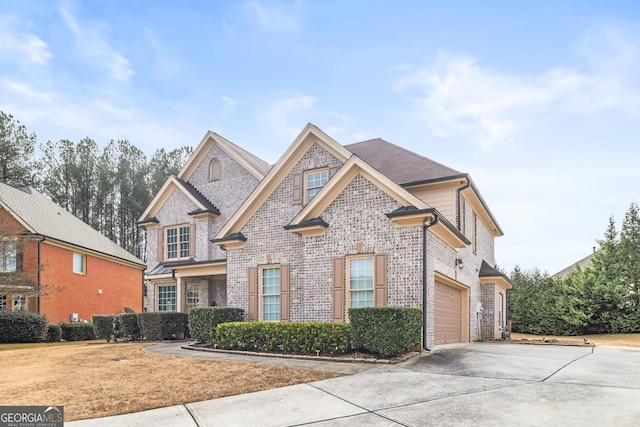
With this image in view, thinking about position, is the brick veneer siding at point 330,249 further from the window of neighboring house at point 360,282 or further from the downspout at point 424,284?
the window of neighboring house at point 360,282

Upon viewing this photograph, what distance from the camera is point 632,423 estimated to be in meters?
6.08

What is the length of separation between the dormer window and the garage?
1233cm

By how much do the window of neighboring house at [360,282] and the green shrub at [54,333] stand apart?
16109 mm

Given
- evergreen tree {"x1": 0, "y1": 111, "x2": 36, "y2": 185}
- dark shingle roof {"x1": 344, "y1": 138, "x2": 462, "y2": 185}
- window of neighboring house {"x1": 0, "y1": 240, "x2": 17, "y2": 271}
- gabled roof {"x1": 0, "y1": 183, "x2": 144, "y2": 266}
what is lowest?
window of neighboring house {"x1": 0, "y1": 240, "x2": 17, "y2": 271}

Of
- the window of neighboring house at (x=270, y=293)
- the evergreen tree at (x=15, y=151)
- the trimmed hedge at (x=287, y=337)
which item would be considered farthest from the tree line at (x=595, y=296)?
the evergreen tree at (x=15, y=151)

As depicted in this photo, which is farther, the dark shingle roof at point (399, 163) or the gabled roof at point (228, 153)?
the gabled roof at point (228, 153)

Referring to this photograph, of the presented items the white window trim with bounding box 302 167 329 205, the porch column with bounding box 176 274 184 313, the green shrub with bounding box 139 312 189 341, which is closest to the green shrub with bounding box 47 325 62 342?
the porch column with bounding box 176 274 184 313

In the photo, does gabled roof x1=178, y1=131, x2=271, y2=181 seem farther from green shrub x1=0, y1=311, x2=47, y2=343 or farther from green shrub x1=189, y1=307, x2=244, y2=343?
green shrub x1=0, y1=311, x2=47, y2=343

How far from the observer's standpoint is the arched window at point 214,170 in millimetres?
23844

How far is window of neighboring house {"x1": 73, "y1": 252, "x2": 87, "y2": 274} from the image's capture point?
2685 centimetres

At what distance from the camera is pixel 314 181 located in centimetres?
1686

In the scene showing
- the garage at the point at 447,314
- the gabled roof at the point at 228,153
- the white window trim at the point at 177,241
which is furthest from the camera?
the white window trim at the point at 177,241

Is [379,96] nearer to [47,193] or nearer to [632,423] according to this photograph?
[632,423]

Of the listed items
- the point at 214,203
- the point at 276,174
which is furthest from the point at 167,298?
the point at 276,174
